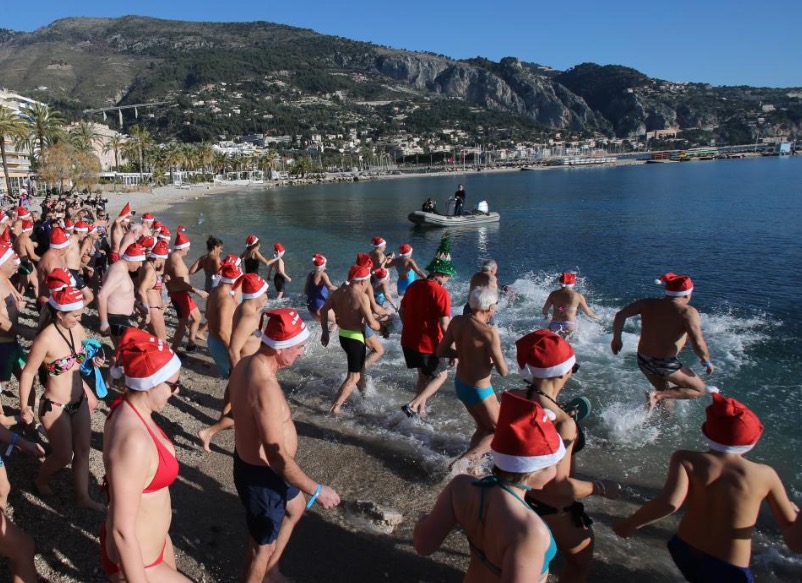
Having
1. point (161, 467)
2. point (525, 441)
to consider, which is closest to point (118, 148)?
point (161, 467)

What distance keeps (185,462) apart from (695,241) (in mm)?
25254

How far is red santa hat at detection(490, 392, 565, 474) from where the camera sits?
1924 mm

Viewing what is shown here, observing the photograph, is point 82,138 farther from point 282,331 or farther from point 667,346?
point 282,331

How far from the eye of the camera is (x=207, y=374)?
25.1 feet

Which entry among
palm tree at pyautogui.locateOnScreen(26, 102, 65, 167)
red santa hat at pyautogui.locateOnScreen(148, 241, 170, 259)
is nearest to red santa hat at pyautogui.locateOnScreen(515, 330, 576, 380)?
red santa hat at pyautogui.locateOnScreen(148, 241, 170, 259)

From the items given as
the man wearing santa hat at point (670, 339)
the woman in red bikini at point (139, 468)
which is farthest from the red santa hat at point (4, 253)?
the man wearing santa hat at point (670, 339)

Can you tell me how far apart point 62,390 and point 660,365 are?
18.9 feet

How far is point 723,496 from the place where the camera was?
8.73 feet

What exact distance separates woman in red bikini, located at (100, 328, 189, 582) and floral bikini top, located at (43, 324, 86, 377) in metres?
1.65

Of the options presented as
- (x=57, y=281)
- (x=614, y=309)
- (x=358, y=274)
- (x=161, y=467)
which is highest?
(x=57, y=281)

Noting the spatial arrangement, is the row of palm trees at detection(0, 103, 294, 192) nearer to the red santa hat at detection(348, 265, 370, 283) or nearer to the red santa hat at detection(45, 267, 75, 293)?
the red santa hat at detection(348, 265, 370, 283)

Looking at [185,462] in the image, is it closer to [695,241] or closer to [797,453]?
[797,453]

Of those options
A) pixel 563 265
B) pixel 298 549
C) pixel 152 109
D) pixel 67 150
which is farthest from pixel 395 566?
pixel 152 109

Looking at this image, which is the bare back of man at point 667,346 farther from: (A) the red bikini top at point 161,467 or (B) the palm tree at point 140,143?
(B) the palm tree at point 140,143
